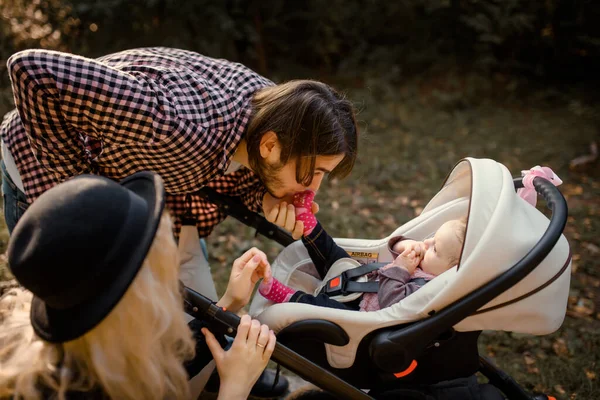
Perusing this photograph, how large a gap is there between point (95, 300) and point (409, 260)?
1.25m

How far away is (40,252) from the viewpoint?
1.13 meters

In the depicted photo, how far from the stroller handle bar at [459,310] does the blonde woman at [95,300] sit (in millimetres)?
614

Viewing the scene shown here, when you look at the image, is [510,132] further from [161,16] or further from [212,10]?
[161,16]

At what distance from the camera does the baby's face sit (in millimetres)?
2021

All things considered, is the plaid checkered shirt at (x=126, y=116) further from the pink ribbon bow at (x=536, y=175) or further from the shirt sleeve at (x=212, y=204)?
the pink ribbon bow at (x=536, y=175)

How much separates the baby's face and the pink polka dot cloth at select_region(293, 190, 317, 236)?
48 centimetres

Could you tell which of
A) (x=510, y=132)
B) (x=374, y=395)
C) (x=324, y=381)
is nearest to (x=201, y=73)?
(x=324, y=381)

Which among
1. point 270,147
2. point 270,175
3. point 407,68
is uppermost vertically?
point 270,147

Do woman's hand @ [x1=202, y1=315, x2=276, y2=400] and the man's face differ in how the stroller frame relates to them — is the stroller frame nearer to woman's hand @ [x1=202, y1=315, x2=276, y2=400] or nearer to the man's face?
woman's hand @ [x1=202, y1=315, x2=276, y2=400]

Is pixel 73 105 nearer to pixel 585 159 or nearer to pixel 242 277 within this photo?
pixel 242 277

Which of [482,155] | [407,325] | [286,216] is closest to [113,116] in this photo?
[286,216]

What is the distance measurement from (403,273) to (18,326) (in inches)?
52.2

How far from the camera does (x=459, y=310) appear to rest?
5.20 feet

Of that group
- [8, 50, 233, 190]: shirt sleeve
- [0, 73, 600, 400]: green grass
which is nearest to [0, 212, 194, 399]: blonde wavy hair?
[8, 50, 233, 190]: shirt sleeve
